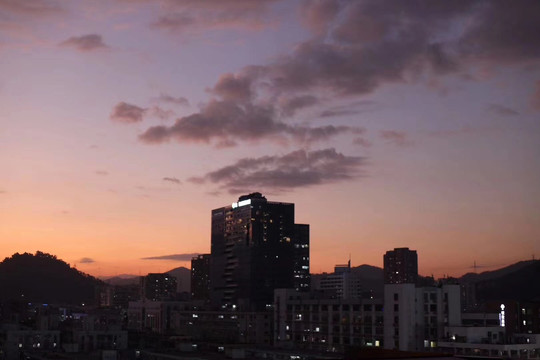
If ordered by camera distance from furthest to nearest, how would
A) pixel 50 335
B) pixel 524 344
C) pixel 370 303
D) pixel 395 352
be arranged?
1. pixel 50 335
2. pixel 370 303
3. pixel 524 344
4. pixel 395 352

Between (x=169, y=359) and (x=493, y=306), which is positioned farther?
(x=493, y=306)

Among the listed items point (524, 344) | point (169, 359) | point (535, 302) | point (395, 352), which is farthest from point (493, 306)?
point (395, 352)

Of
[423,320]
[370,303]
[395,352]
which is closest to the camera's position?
[395,352]

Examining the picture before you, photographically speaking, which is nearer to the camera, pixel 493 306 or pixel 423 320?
pixel 423 320

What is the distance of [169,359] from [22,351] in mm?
41906

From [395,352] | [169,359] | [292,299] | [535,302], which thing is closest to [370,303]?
[292,299]

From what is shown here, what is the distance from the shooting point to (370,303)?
145125mm

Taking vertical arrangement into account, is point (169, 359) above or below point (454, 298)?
below

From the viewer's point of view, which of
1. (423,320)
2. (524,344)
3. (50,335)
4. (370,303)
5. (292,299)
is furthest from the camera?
(292,299)

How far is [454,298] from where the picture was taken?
450 feet

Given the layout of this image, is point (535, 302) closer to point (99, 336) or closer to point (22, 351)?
point (99, 336)

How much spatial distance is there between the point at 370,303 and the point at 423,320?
14475 millimetres

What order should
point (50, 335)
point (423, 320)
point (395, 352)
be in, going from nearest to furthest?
point (395, 352) < point (423, 320) < point (50, 335)

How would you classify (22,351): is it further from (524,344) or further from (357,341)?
(524,344)
